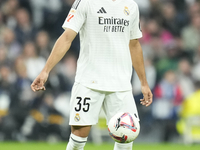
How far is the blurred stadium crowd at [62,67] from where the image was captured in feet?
30.4

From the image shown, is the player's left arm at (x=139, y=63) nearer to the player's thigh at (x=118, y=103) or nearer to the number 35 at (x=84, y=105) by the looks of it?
the player's thigh at (x=118, y=103)

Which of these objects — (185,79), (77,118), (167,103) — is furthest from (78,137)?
(185,79)

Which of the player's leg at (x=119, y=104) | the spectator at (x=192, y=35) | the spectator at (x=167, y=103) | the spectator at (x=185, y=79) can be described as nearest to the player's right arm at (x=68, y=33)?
the player's leg at (x=119, y=104)

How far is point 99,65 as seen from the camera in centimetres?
453

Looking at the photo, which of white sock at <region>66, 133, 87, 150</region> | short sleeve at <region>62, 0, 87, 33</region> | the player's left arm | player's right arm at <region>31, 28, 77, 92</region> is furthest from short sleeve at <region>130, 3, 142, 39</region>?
white sock at <region>66, 133, 87, 150</region>

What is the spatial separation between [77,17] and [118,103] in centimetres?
100

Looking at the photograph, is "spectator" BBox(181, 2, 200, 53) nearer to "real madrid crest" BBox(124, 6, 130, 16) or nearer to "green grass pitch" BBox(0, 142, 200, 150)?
"green grass pitch" BBox(0, 142, 200, 150)

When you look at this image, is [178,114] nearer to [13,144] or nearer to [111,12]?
[13,144]

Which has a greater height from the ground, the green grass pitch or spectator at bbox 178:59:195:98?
spectator at bbox 178:59:195:98

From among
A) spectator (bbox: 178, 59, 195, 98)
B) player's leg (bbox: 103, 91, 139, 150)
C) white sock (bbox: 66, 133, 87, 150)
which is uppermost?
player's leg (bbox: 103, 91, 139, 150)

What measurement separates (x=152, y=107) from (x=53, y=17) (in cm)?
354

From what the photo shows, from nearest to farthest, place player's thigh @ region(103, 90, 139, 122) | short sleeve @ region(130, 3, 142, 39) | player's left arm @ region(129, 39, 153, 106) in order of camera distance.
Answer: player's thigh @ region(103, 90, 139, 122) < short sleeve @ region(130, 3, 142, 39) < player's left arm @ region(129, 39, 153, 106)

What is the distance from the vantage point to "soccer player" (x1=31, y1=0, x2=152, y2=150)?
4477mm

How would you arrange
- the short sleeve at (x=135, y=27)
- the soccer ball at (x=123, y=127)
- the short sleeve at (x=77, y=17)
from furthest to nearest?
the short sleeve at (x=135, y=27)
the short sleeve at (x=77, y=17)
the soccer ball at (x=123, y=127)
